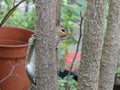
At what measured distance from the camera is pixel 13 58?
5.90 feet

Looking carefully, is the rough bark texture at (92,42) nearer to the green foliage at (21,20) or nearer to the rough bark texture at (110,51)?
the rough bark texture at (110,51)

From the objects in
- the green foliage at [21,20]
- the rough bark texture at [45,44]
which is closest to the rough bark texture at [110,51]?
the rough bark texture at [45,44]

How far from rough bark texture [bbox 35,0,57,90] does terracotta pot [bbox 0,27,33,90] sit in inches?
32.1

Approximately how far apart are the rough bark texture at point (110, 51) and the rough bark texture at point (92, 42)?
162mm

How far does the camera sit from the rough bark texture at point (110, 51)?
1257 millimetres

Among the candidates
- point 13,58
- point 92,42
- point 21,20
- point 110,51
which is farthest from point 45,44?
point 21,20

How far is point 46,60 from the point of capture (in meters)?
0.96

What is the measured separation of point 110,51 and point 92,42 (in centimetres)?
23

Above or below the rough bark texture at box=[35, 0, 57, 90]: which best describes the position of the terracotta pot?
below

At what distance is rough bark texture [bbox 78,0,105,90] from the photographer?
41.0 inches

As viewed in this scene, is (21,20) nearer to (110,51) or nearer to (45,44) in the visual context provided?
(110,51)

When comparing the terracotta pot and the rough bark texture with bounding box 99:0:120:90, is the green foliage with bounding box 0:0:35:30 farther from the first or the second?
the rough bark texture with bounding box 99:0:120:90

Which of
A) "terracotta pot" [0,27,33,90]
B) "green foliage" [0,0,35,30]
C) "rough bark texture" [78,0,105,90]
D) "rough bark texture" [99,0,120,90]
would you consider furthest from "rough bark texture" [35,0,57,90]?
"green foliage" [0,0,35,30]

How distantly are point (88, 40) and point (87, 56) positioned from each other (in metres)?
0.06
